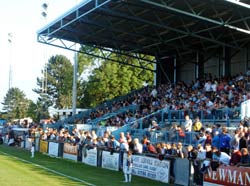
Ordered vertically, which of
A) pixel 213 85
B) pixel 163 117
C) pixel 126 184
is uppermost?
pixel 213 85

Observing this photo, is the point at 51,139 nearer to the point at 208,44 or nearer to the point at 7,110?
the point at 208,44

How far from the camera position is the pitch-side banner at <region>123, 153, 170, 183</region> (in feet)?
58.3

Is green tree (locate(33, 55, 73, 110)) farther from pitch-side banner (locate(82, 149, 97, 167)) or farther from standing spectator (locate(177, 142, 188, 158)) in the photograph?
standing spectator (locate(177, 142, 188, 158))

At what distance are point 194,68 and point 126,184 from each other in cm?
2515

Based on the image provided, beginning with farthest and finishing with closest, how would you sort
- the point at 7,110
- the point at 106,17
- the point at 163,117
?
the point at 7,110 → the point at 106,17 → the point at 163,117

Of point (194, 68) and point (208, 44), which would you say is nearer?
point (208, 44)

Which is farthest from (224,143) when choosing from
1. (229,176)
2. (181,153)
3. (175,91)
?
(175,91)

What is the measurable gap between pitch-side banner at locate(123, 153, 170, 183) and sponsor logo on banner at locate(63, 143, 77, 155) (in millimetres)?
7221

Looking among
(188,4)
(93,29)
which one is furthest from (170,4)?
(93,29)

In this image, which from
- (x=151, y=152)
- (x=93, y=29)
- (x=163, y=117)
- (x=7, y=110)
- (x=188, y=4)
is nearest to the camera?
(x=151, y=152)

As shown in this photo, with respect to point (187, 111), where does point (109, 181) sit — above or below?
below

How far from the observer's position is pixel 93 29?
36.6 meters

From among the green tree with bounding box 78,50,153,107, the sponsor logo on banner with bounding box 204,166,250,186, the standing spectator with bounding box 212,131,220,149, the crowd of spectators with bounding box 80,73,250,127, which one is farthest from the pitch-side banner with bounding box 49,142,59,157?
the green tree with bounding box 78,50,153,107

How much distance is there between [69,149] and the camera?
89.9ft
